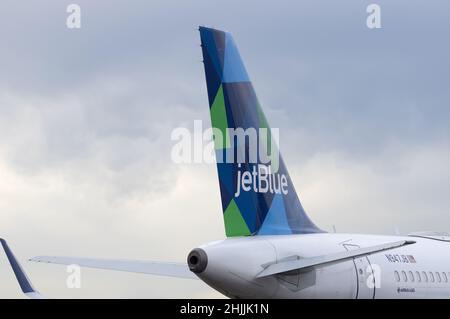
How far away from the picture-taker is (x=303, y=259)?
20047 millimetres

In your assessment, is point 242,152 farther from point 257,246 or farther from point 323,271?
point 323,271

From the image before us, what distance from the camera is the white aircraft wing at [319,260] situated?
19047mm

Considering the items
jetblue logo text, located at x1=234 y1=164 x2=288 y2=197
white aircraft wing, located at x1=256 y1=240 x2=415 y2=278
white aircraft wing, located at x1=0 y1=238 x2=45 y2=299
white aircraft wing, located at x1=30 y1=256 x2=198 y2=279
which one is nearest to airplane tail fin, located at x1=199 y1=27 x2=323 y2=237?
jetblue logo text, located at x1=234 y1=164 x2=288 y2=197

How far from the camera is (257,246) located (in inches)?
815

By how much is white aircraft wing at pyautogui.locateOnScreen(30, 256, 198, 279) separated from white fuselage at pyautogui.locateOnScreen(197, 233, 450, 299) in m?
3.39

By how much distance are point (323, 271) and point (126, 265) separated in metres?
5.43

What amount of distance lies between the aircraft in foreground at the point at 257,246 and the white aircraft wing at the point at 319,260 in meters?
0.03

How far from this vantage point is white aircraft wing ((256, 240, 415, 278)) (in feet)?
62.5

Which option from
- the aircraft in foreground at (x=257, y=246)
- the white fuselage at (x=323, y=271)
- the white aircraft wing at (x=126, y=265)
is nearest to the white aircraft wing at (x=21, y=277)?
the aircraft in foreground at (x=257, y=246)

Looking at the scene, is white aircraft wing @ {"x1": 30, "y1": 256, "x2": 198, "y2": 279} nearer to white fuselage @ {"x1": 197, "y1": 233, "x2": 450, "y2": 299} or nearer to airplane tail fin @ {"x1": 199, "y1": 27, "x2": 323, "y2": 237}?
airplane tail fin @ {"x1": 199, "y1": 27, "x2": 323, "y2": 237}

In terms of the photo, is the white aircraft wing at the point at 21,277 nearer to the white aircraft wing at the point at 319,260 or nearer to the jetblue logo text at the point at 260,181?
the jetblue logo text at the point at 260,181
